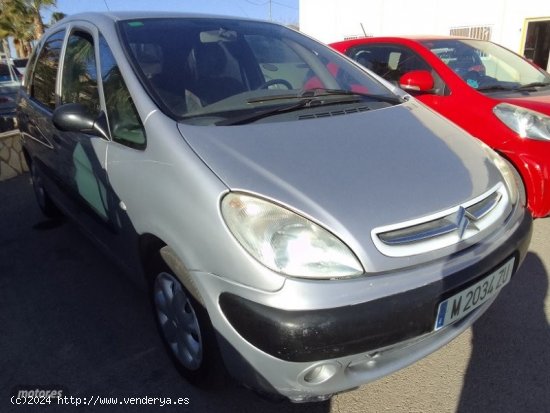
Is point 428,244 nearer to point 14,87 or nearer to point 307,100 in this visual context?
point 307,100

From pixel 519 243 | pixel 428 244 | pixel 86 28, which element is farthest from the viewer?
pixel 86 28

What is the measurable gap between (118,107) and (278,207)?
3.44ft

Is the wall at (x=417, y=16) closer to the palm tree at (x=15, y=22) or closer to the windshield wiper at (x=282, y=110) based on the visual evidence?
the windshield wiper at (x=282, y=110)

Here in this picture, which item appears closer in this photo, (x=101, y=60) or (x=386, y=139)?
(x=386, y=139)

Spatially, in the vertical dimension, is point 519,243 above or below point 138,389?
above

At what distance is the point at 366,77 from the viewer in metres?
2.74

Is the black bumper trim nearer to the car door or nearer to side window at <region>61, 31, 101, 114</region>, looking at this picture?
the car door

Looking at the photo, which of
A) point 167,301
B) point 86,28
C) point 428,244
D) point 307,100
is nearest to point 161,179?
point 167,301

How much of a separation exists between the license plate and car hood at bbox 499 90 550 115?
5.98 feet

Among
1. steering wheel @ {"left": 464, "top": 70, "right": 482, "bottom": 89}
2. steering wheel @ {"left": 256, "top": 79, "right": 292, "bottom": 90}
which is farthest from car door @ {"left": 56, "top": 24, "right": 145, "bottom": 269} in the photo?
steering wheel @ {"left": 464, "top": 70, "right": 482, "bottom": 89}

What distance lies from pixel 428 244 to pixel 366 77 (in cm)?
148

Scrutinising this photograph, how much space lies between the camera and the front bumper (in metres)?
1.41

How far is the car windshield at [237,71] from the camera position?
204 cm

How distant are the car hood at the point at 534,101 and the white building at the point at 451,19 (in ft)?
25.8
